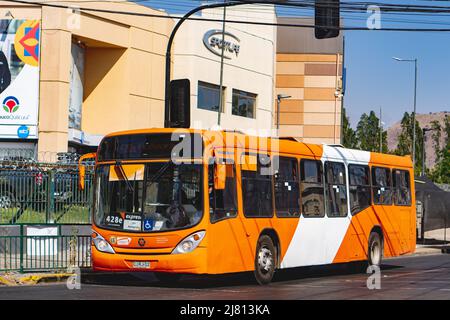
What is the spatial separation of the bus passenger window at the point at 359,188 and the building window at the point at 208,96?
2870cm

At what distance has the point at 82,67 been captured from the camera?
146 feet

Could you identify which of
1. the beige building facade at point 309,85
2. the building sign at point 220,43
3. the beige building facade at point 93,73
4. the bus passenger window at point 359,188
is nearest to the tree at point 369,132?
the beige building facade at point 309,85

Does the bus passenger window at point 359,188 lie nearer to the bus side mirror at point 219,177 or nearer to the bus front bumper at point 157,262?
the bus side mirror at point 219,177

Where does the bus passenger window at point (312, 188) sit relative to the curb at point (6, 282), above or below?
above

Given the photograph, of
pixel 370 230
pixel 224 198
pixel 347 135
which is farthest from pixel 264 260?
pixel 347 135

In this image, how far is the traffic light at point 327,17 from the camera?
1927 cm

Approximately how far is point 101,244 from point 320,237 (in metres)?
5.18

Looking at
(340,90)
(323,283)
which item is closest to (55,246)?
(323,283)

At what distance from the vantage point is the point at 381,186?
72.9 feet

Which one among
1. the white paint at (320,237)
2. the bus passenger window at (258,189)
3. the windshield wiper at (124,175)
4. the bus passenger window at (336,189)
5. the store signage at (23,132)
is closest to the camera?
the windshield wiper at (124,175)

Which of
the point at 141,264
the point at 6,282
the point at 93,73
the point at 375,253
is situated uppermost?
the point at 93,73

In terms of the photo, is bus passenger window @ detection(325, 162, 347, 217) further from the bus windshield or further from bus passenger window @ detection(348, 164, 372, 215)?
the bus windshield

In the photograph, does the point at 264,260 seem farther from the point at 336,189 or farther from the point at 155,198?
the point at 336,189

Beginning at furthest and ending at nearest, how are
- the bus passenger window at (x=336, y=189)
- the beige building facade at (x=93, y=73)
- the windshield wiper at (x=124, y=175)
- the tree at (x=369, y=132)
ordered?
the tree at (x=369, y=132)
the beige building facade at (x=93, y=73)
the bus passenger window at (x=336, y=189)
the windshield wiper at (x=124, y=175)
